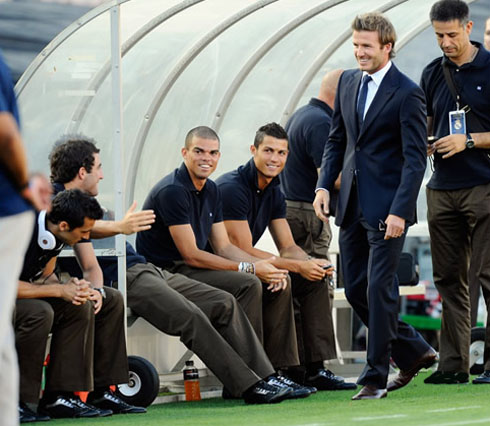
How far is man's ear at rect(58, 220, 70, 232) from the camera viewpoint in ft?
22.6

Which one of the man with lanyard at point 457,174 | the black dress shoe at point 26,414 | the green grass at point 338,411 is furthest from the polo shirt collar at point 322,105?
the black dress shoe at point 26,414

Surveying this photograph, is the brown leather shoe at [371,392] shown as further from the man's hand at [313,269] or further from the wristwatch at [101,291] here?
the wristwatch at [101,291]

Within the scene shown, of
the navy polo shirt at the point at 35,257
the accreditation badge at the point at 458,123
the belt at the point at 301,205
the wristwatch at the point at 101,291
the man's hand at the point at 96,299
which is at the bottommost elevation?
the man's hand at the point at 96,299

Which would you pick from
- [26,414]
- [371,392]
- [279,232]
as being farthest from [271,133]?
[26,414]

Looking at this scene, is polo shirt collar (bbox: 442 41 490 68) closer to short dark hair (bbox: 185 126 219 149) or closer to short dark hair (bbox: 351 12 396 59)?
short dark hair (bbox: 351 12 396 59)

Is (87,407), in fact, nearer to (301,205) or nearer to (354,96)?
(354,96)

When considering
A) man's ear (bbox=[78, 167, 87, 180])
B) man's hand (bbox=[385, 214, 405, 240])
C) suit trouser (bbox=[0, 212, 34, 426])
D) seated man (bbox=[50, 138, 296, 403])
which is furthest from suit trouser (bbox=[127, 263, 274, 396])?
suit trouser (bbox=[0, 212, 34, 426])

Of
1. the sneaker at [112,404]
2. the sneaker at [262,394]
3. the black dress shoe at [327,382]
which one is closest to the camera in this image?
the sneaker at [112,404]

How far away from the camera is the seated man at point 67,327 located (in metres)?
6.90

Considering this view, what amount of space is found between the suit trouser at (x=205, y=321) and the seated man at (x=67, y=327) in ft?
1.40

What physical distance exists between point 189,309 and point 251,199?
4.39 ft

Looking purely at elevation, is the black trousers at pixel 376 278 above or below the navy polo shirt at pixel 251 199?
below

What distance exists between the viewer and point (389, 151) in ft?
24.9

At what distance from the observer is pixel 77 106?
8625 mm
